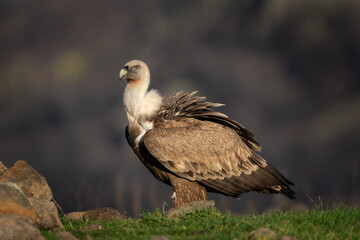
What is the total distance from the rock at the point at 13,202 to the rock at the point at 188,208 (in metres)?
2.66

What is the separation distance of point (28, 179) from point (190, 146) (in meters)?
3.66

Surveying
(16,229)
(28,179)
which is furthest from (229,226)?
(28,179)

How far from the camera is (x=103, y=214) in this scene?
10.6 meters

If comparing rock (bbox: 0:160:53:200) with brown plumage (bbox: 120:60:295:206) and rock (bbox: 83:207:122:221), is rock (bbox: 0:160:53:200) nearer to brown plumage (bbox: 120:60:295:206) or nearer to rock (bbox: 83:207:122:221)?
rock (bbox: 83:207:122:221)

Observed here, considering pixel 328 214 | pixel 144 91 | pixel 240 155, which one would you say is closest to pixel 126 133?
pixel 144 91

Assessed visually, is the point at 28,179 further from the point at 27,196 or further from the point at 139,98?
the point at 139,98

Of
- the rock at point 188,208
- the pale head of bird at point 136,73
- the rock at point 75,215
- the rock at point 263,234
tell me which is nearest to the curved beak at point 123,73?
the pale head of bird at point 136,73

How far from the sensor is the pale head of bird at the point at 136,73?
39.2ft

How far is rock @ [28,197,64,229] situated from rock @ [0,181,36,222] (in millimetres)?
196

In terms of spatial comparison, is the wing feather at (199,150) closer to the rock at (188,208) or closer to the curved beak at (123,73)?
the rock at (188,208)

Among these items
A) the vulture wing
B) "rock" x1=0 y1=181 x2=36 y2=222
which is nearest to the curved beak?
the vulture wing

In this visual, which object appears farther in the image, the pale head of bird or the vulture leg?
the pale head of bird

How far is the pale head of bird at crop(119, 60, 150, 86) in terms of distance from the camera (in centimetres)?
1195

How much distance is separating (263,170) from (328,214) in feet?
10.1
